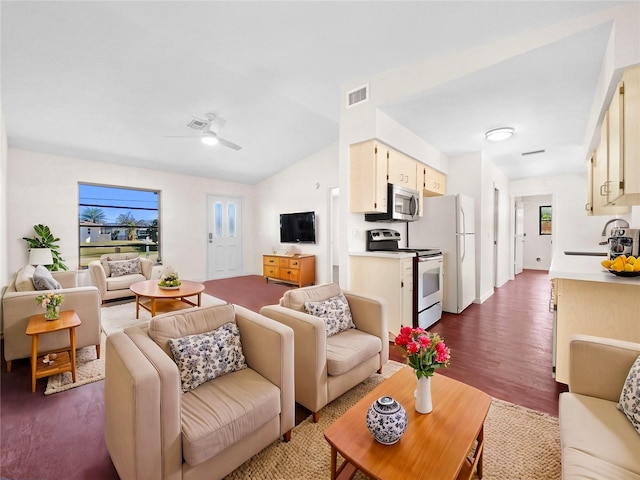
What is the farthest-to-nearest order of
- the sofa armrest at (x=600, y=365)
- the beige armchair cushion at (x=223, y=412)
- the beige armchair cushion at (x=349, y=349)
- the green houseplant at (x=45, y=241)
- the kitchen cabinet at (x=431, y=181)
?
1. the green houseplant at (x=45, y=241)
2. the kitchen cabinet at (x=431, y=181)
3. the beige armchair cushion at (x=349, y=349)
4. the sofa armrest at (x=600, y=365)
5. the beige armchair cushion at (x=223, y=412)

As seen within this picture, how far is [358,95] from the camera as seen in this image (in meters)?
3.38

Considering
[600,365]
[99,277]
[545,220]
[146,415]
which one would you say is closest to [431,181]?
[600,365]

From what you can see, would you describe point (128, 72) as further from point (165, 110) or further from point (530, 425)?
point (530, 425)

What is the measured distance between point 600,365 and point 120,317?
494cm

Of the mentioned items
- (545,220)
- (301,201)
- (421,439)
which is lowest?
(421,439)

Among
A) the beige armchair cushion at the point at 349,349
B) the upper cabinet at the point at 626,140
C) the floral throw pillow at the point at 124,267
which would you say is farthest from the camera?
the floral throw pillow at the point at 124,267

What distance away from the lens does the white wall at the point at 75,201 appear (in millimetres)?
4645

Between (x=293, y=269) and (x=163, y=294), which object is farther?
(x=293, y=269)

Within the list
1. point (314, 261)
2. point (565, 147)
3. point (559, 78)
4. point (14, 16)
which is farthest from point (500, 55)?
point (314, 261)

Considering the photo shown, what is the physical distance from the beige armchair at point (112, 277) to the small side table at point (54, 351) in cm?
222

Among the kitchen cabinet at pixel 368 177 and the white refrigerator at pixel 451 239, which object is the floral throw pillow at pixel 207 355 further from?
the white refrigerator at pixel 451 239

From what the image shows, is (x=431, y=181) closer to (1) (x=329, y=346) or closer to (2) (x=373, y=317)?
(2) (x=373, y=317)

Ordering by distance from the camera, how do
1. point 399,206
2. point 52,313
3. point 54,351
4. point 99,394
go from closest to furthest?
point 99,394, point 52,313, point 54,351, point 399,206

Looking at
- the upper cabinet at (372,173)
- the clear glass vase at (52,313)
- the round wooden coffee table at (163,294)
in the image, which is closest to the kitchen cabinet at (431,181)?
the upper cabinet at (372,173)
